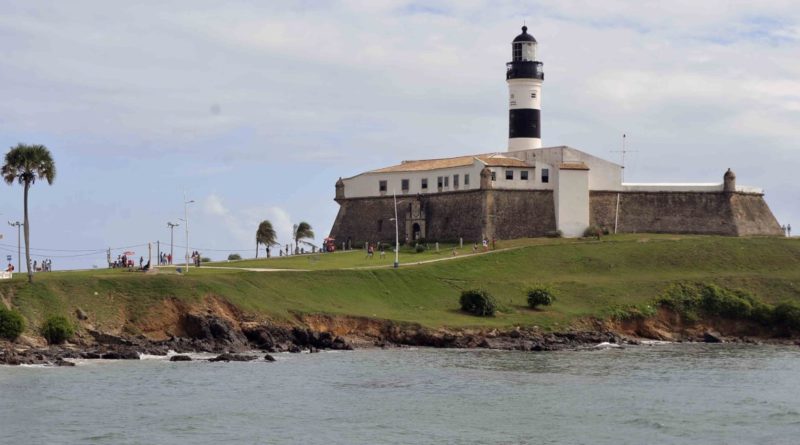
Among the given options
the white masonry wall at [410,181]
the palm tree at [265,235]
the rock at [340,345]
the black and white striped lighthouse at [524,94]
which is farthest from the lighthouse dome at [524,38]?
the rock at [340,345]

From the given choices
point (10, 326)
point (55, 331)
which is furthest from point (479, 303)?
point (10, 326)

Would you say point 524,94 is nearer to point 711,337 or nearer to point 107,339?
point 711,337

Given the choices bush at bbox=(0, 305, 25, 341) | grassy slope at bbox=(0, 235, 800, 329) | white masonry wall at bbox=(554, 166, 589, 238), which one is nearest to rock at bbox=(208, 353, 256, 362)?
grassy slope at bbox=(0, 235, 800, 329)

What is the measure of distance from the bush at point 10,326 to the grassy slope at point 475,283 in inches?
77.4

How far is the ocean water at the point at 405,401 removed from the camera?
41.8 metres

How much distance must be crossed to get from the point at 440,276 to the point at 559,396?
3313 cm

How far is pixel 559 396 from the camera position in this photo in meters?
51.2

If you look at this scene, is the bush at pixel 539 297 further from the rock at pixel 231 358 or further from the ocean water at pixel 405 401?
the rock at pixel 231 358

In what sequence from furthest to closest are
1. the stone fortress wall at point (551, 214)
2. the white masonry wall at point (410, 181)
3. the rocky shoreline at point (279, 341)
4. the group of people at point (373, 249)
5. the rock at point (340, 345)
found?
1. the white masonry wall at point (410, 181)
2. the stone fortress wall at point (551, 214)
3. the group of people at point (373, 249)
4. the rock at point (340, 345)
5. the rocky shoreline at point (279, 341)

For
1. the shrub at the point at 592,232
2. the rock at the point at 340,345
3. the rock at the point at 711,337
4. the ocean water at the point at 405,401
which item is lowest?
the ocean water at the point at 405,401

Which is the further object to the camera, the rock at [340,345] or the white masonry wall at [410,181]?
the white masonry wall at [410,181]

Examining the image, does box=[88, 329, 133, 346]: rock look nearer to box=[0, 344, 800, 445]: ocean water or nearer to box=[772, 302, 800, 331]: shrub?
box=[0, 344, 800, 445]: ocean water

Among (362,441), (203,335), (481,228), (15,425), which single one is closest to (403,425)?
(362,441)

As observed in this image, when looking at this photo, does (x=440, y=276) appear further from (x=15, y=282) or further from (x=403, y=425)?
(x=403, y=425)
